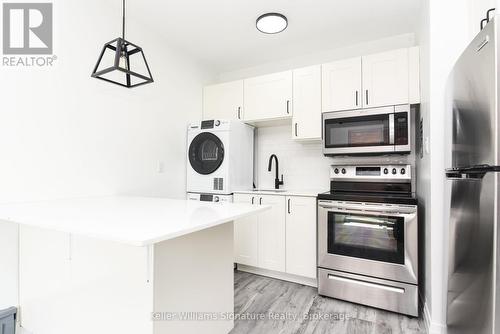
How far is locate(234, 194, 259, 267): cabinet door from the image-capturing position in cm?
286

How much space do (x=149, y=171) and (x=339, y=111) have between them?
207 cm

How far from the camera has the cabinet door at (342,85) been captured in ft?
8.43

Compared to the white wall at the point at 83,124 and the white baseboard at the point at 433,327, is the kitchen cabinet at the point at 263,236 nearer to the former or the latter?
the white wall at the point at 83,124

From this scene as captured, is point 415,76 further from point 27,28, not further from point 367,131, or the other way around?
point 27,28

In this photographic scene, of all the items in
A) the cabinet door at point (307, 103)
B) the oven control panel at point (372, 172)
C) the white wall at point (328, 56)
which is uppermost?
the white wall at point (328, 56)

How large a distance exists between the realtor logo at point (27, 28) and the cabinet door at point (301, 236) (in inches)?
96.0

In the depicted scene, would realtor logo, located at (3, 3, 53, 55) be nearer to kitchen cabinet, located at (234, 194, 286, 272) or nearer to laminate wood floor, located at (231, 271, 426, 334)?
kitchen cabinet, located at (234, 194, 286, 272)

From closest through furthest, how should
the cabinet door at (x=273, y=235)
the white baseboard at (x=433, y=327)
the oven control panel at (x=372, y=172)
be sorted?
the white baseboard at (x=433, y=327) < the oven control panel at (x=372, y=172) < the cabinet door at (x=273, y=235)

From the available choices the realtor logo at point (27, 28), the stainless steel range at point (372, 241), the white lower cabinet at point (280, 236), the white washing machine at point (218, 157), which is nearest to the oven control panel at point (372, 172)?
the stainless steel range at point (372, 241)

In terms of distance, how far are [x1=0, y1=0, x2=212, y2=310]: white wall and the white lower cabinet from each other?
1006 millimetres

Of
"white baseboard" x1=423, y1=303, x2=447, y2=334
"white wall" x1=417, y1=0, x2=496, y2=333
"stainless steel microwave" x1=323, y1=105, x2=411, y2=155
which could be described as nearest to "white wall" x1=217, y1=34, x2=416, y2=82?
"stainless steel microwave" x1=323, y1=105, x2=411, y2=155

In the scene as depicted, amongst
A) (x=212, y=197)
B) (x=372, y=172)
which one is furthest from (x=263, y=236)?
(x=372, y=172)

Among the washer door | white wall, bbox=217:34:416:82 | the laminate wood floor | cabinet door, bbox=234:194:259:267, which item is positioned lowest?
the laminate wood floor

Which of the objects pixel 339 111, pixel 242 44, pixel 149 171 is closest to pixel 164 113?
pixel 149 171
